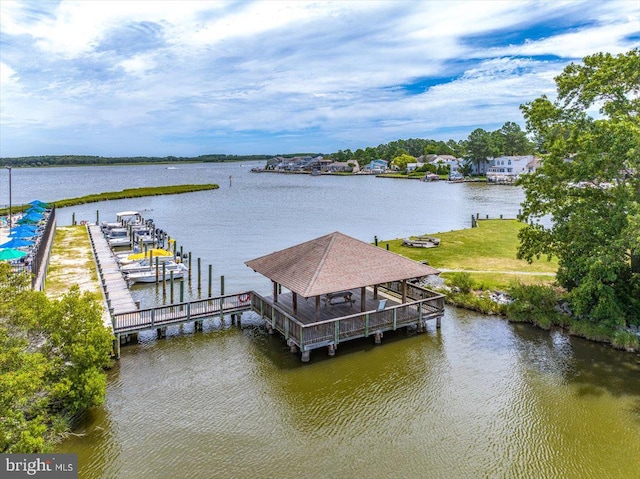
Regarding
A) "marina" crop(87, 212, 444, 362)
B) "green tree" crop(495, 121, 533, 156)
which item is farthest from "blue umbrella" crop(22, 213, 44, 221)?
→ "green tree" crop(495, 121, 533, 156)

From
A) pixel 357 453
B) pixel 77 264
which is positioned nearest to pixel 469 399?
pixel 357 453

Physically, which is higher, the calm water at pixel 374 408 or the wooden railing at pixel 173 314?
the wooden railing at pixel 173 314

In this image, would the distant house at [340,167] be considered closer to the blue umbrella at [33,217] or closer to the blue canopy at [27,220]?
the blue umbrella at [33,217]

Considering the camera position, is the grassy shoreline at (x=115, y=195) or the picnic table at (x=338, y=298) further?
the grassy shoreline at (x=115, y=195)

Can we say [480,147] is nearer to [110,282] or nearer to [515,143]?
[515,143]

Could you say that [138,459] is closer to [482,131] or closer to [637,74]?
[637,74]

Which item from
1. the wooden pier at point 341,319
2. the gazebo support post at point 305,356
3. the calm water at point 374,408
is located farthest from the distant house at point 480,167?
the gazebo support post at point 305,356
